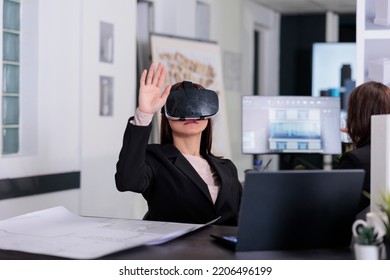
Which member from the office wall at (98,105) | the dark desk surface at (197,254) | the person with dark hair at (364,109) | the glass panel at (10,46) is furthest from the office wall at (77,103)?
the dark desk surface at (197,254)

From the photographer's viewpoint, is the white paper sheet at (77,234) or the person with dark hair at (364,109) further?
the person with dark hair at (364,109)

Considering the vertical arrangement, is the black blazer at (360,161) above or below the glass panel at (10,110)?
below

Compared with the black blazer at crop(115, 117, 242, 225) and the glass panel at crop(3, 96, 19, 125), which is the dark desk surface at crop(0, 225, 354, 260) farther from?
the glass panel at crop(3, 96, 19, 125)

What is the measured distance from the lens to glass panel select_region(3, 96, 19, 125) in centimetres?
465

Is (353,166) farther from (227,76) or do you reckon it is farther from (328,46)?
(328,46)

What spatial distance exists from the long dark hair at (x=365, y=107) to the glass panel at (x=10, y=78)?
2463mm

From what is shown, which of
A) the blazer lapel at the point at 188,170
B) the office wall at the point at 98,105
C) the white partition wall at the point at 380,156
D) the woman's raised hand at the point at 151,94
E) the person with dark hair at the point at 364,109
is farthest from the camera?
the office wall at the point at 98,105

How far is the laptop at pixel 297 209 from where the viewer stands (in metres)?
1.63

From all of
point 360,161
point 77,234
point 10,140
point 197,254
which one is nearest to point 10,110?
point 10,140

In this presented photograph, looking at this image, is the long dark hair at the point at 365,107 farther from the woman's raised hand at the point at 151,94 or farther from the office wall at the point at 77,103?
the office wall at the point at 77,103

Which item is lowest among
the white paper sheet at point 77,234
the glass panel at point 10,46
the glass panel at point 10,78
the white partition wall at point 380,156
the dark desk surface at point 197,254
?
the dark desk surface at point 197,254

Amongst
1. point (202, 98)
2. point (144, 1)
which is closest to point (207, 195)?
point (202, 98)

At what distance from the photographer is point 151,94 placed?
220cm

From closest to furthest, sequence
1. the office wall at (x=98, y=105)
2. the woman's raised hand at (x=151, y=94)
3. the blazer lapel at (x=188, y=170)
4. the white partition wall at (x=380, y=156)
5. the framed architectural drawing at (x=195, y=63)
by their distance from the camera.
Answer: the white partition wall at (x=380, y=156) < the woman's raised hand at (x=151, y=94) < the blazer lapel at (x=188, y=170) < the office wall at (x=98, y=105) < the framed architectural drawing at (x=195, y=63)
